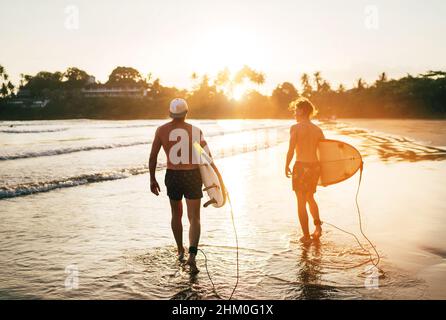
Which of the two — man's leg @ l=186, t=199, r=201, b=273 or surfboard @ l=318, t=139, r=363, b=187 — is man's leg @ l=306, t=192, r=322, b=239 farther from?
man's leg @ l=186, t=199, r=201, b=273

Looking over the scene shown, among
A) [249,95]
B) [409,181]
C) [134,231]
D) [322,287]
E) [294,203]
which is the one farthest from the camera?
[249,95]

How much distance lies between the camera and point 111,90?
139500 mm

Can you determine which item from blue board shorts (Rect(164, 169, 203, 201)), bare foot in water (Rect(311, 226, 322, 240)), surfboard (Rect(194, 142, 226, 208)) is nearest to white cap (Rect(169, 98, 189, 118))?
surfboard (Rect(194, 142, 226, 208))

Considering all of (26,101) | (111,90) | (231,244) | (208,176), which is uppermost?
(111,90)

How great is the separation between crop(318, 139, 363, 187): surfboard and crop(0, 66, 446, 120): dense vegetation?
76278 millimetres

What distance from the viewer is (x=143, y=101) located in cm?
11800

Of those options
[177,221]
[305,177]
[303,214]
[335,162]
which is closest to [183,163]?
[177,221]

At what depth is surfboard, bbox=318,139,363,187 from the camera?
5480 millimetres

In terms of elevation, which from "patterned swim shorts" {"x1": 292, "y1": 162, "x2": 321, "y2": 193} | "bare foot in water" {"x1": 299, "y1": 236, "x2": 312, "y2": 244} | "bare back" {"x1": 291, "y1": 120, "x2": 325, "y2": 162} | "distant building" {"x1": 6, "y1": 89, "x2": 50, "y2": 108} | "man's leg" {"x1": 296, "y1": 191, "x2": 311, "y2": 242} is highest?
"distant building" {"x1": 6, "y1": 89, "x2": 50, "y2": 108}

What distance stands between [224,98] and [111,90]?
4728 centimetres

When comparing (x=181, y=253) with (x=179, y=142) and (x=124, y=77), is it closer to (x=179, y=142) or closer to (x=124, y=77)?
(x=179, y=142)

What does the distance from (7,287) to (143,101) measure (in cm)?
11783

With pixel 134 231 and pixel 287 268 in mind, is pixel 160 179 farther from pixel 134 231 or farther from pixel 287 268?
pixel 287 268
